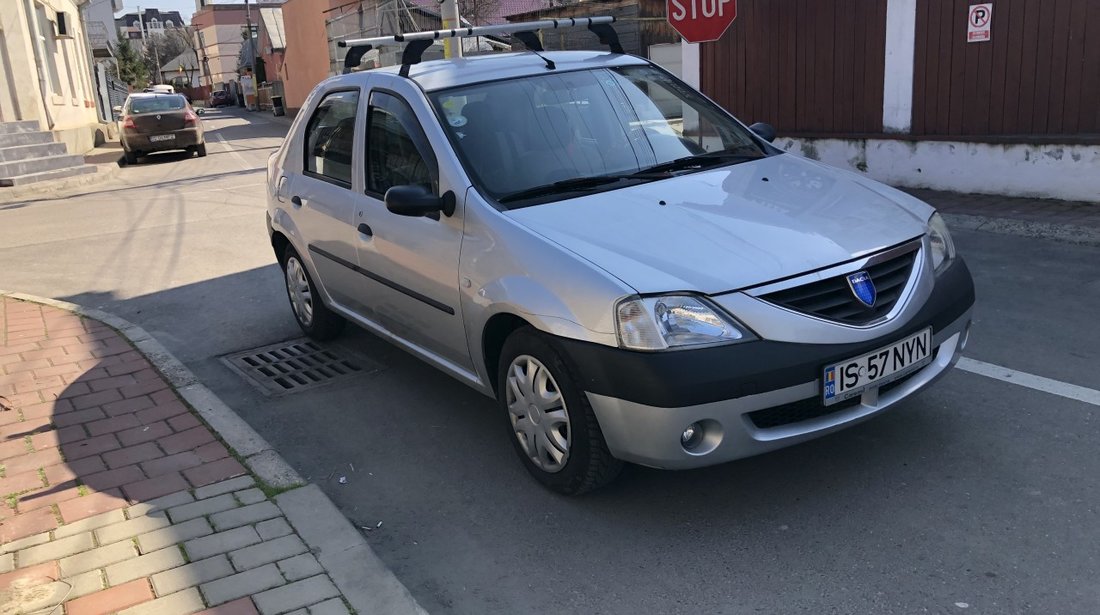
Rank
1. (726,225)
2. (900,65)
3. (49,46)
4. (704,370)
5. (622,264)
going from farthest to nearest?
(49,46) → (900,65) → (726,225) → (622,264) → (704,370)

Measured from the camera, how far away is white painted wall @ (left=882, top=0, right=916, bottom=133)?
382 inches

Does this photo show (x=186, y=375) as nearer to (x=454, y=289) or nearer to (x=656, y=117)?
(x=454, y=289)

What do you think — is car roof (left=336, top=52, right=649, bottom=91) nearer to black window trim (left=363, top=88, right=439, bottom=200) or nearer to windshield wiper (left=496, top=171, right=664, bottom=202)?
black window trim (left=363, top=88, right=439, bottom=200)

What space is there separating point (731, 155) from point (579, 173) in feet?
2.94

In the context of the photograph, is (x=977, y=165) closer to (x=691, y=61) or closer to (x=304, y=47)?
(x=691, y=61)

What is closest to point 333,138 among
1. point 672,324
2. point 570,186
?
point 570,186

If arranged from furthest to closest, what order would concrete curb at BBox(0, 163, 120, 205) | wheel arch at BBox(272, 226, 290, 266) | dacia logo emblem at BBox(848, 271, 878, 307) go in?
concrete curb at BBox(0, 163, 120, 205), wheel arch at BBox(272, 226, 290, 266), dacia logo emblem at BBox(848, 271, 878, 307)

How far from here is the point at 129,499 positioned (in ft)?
13.0

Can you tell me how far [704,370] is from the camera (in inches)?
125

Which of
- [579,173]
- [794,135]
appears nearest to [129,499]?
[579,173]

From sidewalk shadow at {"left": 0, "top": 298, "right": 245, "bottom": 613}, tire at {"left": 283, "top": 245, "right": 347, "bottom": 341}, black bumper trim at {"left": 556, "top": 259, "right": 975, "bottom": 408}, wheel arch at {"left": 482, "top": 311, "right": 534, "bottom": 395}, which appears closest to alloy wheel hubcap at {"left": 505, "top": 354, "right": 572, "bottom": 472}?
wheel arch at {"left": 482, "top": 311, "right": 534, "bottom": 395}

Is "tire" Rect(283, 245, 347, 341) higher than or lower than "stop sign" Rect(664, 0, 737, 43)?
lower

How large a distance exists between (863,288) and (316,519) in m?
2.30

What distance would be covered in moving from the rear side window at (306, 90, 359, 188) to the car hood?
167 cm
